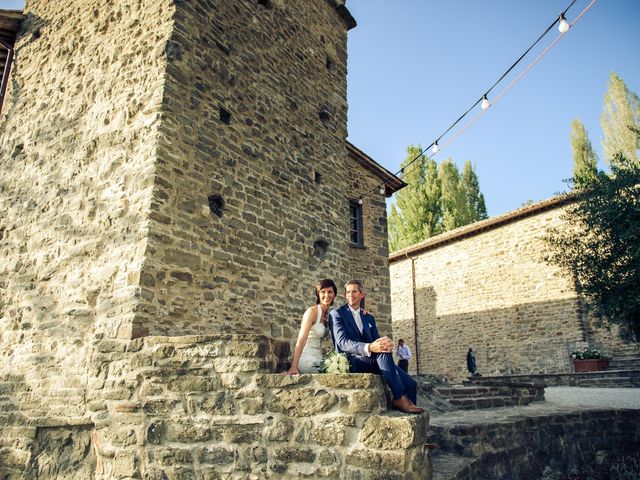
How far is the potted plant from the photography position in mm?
13555

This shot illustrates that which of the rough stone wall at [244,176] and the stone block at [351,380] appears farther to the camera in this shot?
the rough stone wall at [244,176]

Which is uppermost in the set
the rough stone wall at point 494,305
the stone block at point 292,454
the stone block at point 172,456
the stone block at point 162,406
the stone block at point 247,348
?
the rough stone wall at point 494,305

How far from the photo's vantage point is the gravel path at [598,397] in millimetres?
8922

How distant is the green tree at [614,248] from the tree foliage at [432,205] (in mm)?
14223

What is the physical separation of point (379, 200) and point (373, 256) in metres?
1.76

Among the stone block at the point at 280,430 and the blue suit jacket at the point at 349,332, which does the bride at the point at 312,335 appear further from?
the stone block at the point at 280,430

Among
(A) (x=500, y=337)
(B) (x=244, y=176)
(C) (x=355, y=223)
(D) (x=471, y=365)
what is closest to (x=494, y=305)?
(A) (x=500, y=337)

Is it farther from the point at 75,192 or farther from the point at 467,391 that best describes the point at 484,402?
the point at 75,192

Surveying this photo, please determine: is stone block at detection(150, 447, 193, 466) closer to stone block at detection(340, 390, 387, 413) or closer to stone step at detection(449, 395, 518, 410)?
stone block at detection(340, 390, 387, 413)

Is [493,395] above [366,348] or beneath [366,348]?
beneath

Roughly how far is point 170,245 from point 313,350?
280 centimetres

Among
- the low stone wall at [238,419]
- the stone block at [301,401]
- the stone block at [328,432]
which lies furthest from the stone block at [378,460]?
the stone block at [301,401]

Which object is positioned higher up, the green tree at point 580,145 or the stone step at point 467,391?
the green tree at point 580,145

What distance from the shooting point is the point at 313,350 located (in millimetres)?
4020
